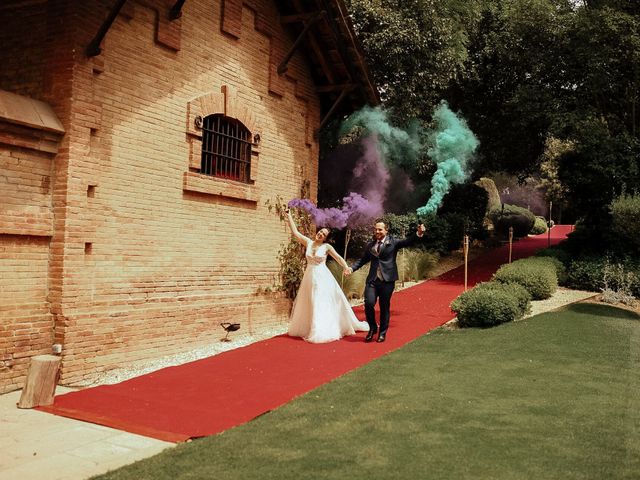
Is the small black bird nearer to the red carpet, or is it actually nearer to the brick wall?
the brick wall

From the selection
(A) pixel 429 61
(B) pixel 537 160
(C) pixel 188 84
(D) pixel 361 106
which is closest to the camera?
(C) pixel 188 84

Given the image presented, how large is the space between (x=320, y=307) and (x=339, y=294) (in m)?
0.45

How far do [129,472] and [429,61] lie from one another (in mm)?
13748

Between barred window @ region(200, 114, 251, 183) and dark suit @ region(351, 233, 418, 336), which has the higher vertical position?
barred window @ region(200, 114, 251, 183)

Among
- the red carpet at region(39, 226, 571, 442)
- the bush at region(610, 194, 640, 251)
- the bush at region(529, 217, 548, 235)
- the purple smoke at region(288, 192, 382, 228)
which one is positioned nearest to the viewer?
the red carpet at region(39, 226, 571, 442)

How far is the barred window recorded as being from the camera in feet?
32.8

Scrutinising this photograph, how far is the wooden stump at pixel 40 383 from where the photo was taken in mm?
6117

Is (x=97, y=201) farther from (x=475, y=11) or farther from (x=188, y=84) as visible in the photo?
(x=475, y=11)

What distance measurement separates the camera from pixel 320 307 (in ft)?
31.2

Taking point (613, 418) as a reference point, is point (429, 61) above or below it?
above

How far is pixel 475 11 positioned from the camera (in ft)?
58.9

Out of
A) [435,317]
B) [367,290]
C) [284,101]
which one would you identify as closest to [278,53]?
[284,101]

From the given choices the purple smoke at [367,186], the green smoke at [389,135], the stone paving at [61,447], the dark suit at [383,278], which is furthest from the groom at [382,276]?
the green smoke at [389,135]

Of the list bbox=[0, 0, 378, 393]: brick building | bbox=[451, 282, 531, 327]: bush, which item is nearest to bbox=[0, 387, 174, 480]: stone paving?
bbox=[0, 0, 378, 393]: brick building
